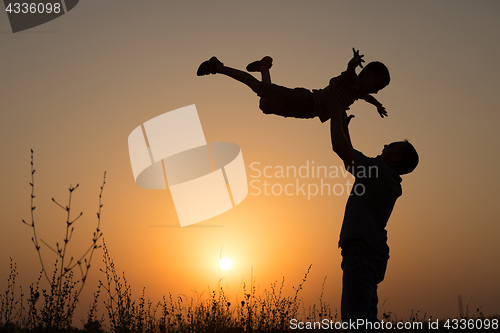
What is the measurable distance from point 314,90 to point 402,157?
114 cm

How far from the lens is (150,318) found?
4.89 metres

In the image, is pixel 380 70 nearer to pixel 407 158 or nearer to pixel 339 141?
pixel 407 158

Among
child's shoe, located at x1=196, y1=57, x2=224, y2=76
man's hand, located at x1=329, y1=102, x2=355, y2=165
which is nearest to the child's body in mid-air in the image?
child's shoe, located at x1=196, y1=57, x2=224, y2=76

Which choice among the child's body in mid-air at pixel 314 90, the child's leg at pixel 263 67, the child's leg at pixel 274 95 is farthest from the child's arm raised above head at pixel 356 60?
the child's leg at pixel 263 67

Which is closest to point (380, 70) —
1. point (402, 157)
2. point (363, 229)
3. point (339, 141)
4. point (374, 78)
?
point (374, 78)

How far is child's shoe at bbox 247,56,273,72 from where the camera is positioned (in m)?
4.24

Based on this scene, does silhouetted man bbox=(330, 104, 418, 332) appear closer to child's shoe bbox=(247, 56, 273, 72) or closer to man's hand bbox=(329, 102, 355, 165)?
man's hand bbox=(329, 102, 355, 165)

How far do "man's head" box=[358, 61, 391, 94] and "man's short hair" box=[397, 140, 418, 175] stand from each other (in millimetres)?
718

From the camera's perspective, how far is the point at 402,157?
316cm

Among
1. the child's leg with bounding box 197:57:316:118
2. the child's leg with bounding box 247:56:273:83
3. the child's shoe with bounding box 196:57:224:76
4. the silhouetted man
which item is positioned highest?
the child's leg with bounding box 247:56:273:83

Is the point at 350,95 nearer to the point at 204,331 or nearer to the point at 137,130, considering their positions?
the point at 204,331

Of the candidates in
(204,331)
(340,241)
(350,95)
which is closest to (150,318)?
(204,331)

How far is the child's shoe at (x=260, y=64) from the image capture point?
424 centimetres

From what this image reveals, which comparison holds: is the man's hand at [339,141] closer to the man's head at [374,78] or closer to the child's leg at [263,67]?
the man's head at [374,78]
